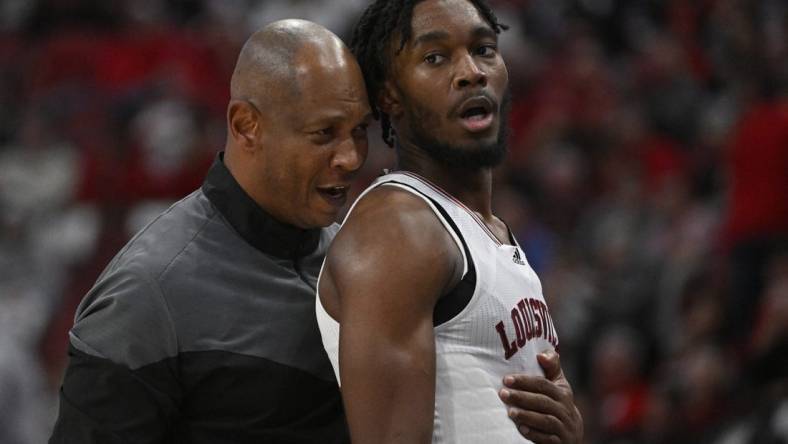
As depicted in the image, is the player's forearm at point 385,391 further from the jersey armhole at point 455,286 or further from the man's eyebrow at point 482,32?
the man's eyebrow at point 482,32

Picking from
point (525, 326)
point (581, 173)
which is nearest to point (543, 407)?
point (525, 326)

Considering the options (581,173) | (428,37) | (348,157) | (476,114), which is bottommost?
(581,173)

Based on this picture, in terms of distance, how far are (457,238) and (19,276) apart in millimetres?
5738

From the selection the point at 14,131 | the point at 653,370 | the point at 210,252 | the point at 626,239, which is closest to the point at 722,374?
the point at 653,370

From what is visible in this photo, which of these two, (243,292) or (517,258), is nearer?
(243,292)

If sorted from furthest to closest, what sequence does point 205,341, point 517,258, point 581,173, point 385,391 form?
point 581,173 < point 517,258 < point 205,341 < point 385,391

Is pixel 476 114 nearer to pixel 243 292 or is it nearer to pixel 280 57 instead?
pixel 280 57

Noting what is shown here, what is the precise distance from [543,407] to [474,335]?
233 millimetres

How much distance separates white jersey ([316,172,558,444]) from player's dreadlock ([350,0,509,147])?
0.25 m

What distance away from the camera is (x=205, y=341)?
2771mm

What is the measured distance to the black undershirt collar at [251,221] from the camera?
2939 mm

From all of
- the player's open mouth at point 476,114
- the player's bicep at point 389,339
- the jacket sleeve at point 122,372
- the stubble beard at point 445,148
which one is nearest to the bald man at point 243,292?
the jacket sleeve at point 122,372

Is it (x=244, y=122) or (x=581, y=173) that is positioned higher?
(x=244, y=122)

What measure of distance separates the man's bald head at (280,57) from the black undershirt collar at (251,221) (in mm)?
201
